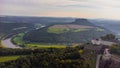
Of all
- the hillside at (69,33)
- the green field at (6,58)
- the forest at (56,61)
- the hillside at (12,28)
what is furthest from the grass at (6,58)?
the hillside at (12,28)

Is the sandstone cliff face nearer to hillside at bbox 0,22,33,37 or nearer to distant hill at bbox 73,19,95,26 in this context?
distant hill at bbox 73,19,95,26

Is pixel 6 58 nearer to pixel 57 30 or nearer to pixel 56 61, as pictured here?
pixel 56 61

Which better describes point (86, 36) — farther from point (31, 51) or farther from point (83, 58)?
point (83, 58)

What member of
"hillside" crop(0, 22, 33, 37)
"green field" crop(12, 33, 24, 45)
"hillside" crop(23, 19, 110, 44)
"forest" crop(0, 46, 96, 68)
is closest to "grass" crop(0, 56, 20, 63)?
"forest" crop(0, 46, 96, 68)

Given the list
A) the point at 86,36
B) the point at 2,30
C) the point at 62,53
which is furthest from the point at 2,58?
the point at 2,30

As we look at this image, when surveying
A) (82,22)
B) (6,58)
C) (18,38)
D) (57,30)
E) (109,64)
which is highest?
(82,22)

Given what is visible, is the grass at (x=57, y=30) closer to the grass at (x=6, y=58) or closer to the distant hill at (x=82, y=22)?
the distant hill at (x=82, y=22)

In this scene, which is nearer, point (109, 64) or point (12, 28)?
point (109, 64)

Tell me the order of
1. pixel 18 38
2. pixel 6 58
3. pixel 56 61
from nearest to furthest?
pixel 56 61 → pixel 6 58 → pixel 18 38

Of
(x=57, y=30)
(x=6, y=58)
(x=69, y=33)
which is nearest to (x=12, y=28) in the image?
(x=57, y=30)
